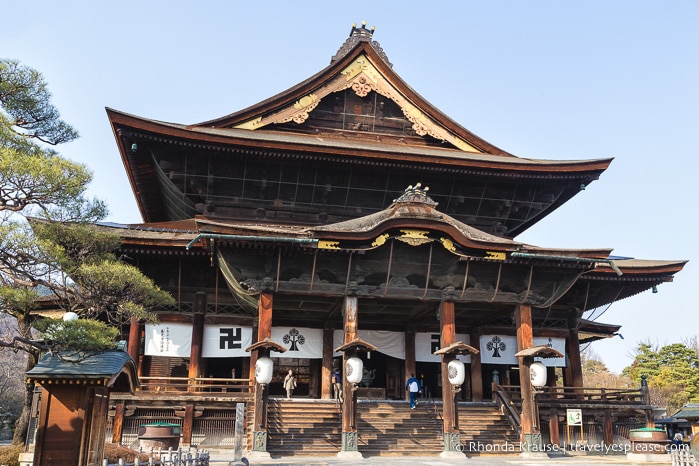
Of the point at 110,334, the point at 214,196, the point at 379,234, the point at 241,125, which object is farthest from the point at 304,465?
the point at 241,125

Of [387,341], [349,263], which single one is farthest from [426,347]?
[349,263]

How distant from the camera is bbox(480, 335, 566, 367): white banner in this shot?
2428 cm

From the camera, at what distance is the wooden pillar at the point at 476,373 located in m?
23.4

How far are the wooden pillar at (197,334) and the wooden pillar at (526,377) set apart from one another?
1147 cm

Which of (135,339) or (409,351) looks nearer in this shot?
(135,339)

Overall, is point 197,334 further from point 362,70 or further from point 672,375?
point 672,375

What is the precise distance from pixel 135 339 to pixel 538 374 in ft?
46.6

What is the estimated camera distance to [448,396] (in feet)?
59.1

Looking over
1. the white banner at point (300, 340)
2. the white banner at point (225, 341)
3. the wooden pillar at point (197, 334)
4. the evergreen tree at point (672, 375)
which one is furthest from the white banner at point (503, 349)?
the evergreen tree at point (672, 375)

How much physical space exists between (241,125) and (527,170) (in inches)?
476

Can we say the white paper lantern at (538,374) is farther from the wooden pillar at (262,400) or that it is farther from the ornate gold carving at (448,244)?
the wooden pillar at (262,400)

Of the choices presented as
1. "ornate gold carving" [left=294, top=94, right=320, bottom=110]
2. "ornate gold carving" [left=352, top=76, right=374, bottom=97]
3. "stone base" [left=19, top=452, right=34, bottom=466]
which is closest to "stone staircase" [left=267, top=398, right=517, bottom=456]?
"stone base" [left=19, top=452, right=34, bottom=466]

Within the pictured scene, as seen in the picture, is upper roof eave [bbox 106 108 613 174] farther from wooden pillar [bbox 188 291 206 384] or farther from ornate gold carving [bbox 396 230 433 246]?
wooden pillar [bbox 188 291 206 384]

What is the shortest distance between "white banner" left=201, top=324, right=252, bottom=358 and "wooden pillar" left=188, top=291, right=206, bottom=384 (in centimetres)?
20
